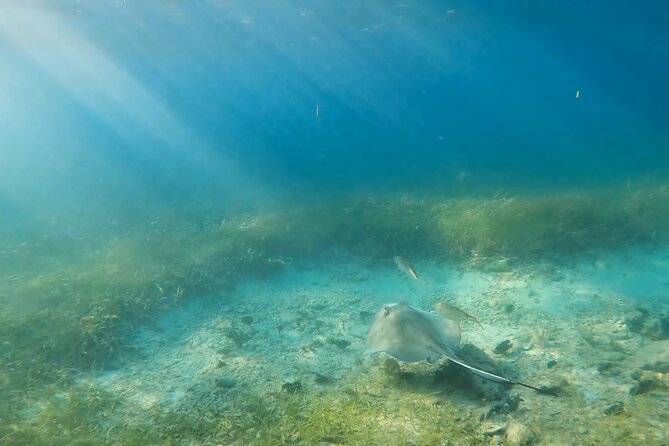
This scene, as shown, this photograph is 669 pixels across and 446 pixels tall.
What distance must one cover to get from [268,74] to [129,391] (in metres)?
54.6

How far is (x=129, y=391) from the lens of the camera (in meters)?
5.39

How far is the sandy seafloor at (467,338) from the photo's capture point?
4.39 metres

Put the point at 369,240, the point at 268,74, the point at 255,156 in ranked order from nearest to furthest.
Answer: the point at 369,240, the point at 255,156, the point at 268,74

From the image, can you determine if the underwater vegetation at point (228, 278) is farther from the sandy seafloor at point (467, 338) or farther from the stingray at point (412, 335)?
the stingray at point (412, 335)

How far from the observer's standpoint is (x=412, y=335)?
441cm

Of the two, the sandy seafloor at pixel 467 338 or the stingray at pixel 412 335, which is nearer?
the stingray at pixel 412 335

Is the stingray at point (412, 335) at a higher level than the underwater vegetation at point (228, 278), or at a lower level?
higher

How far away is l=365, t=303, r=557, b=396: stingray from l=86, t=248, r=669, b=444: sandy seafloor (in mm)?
588

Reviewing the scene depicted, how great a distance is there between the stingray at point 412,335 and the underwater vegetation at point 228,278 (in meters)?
0.62

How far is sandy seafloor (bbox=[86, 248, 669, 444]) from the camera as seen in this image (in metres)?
4.39

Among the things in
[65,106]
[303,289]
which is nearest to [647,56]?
[303,289]

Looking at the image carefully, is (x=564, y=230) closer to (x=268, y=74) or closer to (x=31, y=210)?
(x=31, y=210)

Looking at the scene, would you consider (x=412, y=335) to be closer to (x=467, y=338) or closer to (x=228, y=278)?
(x=467, y=338)

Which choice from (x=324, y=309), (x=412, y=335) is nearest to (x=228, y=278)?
(x=324, y=309)
